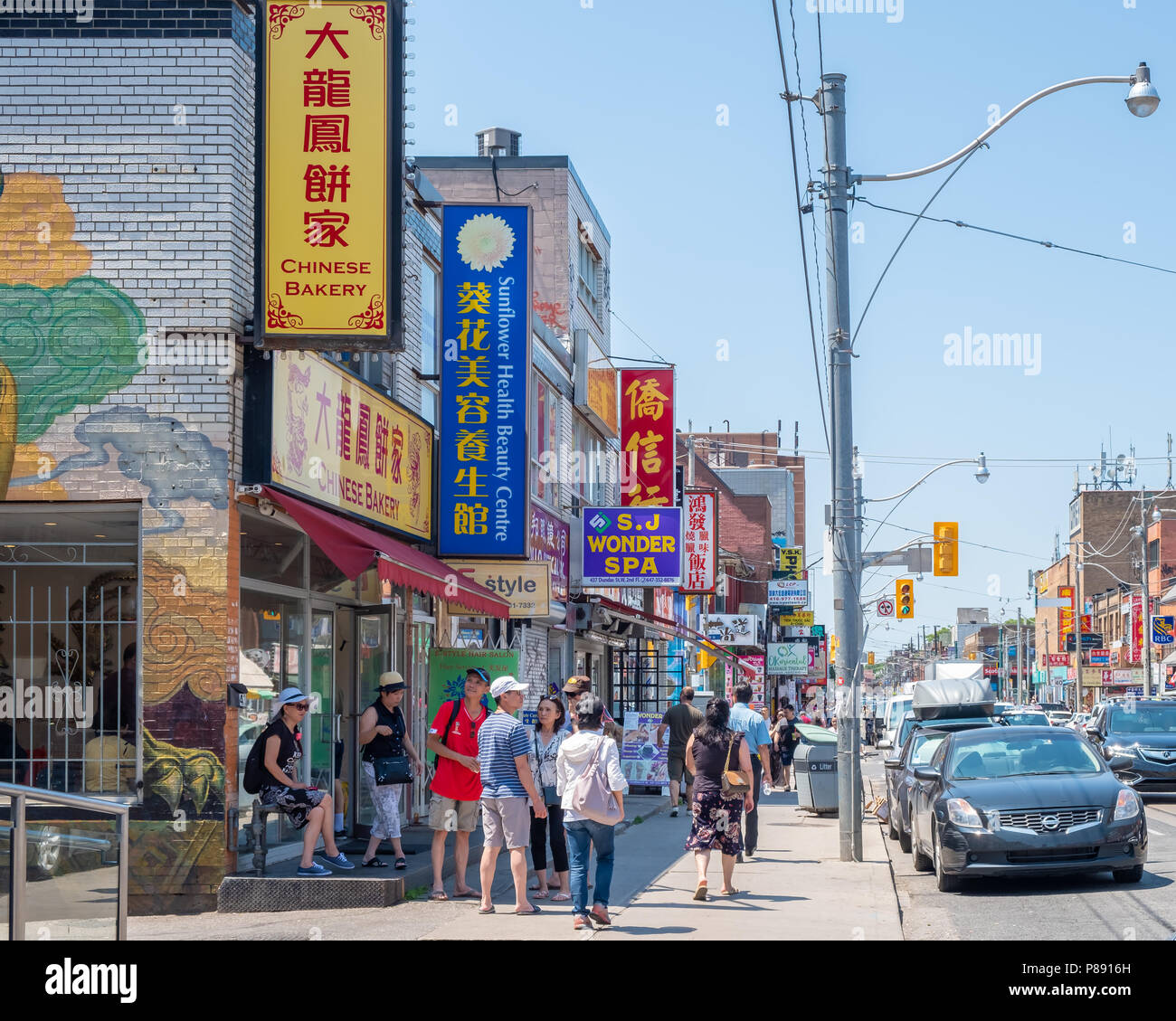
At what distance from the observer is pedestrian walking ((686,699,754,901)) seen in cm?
1220

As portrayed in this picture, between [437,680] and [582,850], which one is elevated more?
[437,680]

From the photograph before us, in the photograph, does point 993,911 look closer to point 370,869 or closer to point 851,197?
point 370,869

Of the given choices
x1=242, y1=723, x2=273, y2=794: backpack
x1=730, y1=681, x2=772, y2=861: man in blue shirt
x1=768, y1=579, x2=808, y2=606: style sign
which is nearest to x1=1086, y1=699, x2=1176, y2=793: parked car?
x1=730, y1=681, x2=772, y2=861: man in blue shirt

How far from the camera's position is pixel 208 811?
35.8ft

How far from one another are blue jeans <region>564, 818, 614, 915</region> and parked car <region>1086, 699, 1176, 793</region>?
1399cm

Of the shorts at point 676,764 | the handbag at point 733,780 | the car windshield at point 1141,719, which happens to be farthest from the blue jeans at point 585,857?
the car windshield at point 1141,719

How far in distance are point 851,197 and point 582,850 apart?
27.6 feet

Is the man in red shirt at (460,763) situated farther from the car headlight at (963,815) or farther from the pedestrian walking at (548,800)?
the car headlight at (963,815)

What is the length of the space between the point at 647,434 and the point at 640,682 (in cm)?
699

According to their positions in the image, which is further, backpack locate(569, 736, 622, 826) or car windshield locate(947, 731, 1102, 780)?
car windshield locate(947, 731, 1102, 780)

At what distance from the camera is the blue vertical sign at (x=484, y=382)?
16422 mm

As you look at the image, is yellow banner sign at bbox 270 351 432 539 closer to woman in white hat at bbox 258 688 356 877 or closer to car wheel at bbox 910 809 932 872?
woman in white hat at bbox 258 688 356 877

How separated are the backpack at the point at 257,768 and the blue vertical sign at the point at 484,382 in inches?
232

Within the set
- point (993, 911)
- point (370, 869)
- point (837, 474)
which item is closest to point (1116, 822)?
point (993, 911)
